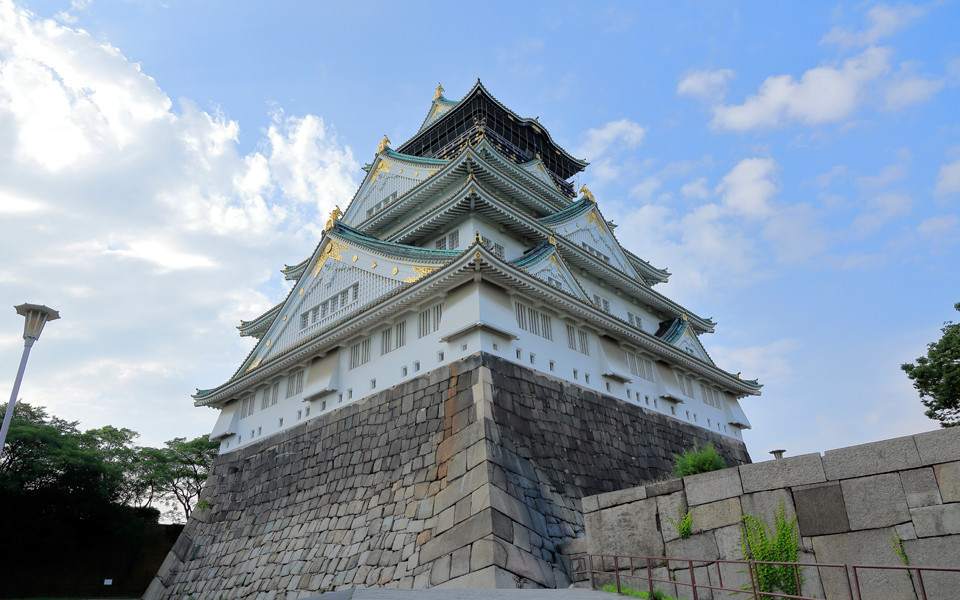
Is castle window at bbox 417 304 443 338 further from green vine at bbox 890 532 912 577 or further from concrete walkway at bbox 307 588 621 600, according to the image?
green vine at bbox 890 532 912 577

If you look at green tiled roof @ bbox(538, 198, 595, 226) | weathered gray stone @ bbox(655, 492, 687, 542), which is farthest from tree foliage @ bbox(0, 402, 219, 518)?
weathered gray stone @ bbox(655, 492, 687, 542)

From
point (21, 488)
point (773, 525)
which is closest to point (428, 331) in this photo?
point (773, 525)

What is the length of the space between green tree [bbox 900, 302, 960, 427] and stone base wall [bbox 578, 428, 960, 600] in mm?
14198

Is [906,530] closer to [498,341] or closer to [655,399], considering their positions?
[498,341]

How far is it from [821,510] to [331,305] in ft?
50.5

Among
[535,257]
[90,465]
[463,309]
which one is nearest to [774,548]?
[463,309]

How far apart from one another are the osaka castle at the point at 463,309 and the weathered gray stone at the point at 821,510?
26.0ft

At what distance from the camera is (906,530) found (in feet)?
25.4

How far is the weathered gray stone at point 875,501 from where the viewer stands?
7.83 m

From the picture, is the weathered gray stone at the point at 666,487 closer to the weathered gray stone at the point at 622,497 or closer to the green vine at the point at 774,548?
the weathered gray stone at the point at 622,497

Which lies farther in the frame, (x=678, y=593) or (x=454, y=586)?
(x=454, y=586)

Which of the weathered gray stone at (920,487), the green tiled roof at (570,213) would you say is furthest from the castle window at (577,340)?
the weathered gray stone at (920,487)

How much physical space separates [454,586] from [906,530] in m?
7.11

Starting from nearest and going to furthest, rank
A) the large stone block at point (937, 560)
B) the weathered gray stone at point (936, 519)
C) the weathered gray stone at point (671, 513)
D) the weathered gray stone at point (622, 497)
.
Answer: the large stone block at point (937, 560)
the weathered gray stone at point (936, 519)
the weathered gray stone at point (671, 513)
the weathered gray stone at point (622, 497)
